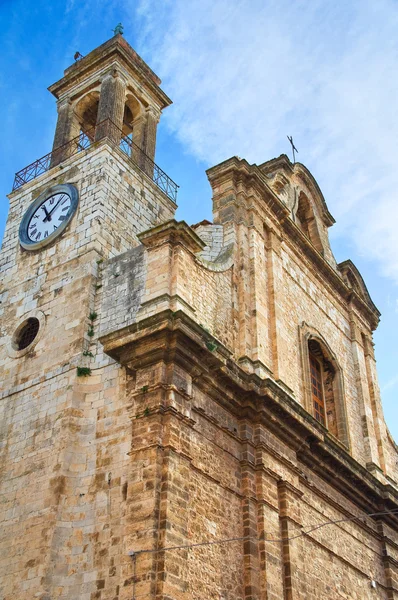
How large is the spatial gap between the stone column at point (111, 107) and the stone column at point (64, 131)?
89 cm

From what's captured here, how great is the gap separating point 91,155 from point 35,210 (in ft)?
5.09

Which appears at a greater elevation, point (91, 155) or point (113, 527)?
point (91, 155)

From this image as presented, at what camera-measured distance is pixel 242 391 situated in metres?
11.9

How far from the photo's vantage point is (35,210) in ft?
48.7

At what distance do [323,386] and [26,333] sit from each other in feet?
22.3

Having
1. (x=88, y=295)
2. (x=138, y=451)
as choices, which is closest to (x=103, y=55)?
(x=88, y=295)

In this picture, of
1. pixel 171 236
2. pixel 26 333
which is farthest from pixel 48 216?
pixel 171 236

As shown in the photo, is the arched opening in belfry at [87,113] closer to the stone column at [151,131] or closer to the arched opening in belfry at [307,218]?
the stone column at [151,131]

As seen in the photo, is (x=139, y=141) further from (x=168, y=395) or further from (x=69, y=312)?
(x=168, y=395)

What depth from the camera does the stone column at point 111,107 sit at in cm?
1552

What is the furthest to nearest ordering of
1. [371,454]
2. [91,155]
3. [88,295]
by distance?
1. [371,454]
2. [91,155]
3. [88,295]

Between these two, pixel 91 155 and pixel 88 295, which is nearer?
pixel 88 295

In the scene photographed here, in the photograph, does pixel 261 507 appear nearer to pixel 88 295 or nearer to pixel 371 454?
pixel 88 295

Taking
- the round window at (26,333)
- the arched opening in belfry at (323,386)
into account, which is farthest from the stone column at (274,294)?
the round window at (26,333)
